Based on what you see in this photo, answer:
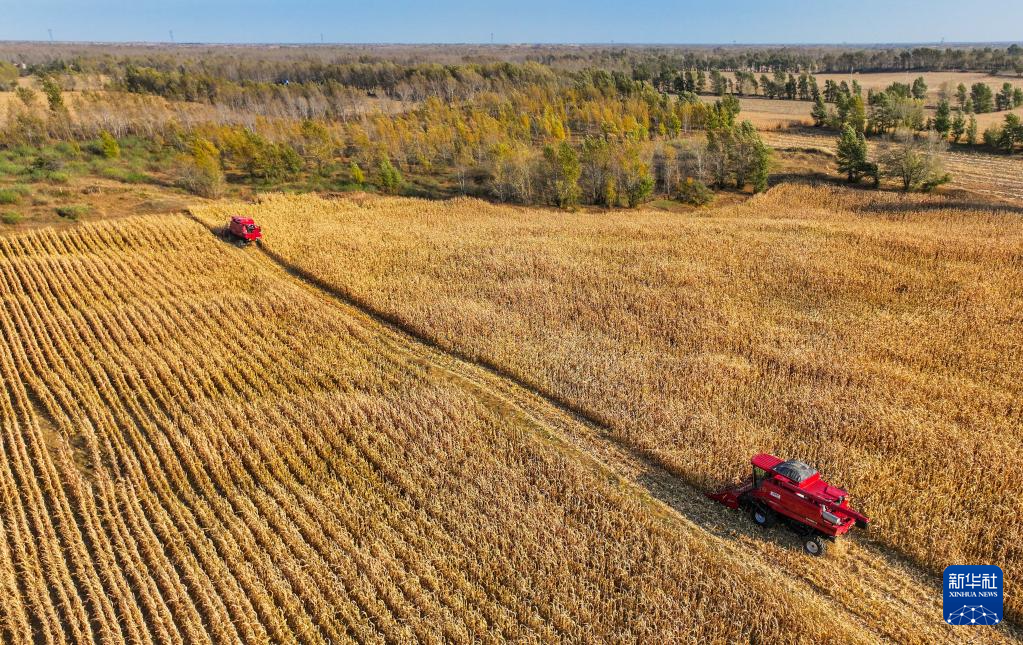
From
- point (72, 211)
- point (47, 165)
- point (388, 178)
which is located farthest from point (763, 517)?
point (47, 165)

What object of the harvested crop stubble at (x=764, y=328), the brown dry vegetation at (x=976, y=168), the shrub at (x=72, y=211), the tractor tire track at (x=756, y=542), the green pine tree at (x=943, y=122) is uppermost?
the green pine tree at (x=943, y=122)

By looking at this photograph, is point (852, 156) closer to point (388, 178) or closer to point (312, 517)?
point (388, 178)

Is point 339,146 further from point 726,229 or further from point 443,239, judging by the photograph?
point 726,229

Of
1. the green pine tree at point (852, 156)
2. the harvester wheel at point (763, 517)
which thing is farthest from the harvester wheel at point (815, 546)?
the green pine tree at point (852, 156)

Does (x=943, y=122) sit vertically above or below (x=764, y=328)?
above

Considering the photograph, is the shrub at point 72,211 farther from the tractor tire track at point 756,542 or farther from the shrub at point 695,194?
the shrub at point 695,194

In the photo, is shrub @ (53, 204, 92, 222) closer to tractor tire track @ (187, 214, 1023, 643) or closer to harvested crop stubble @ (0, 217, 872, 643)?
harvested crop stubble @ (0, 217, 872, 643)

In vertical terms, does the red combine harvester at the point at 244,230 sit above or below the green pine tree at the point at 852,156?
below
